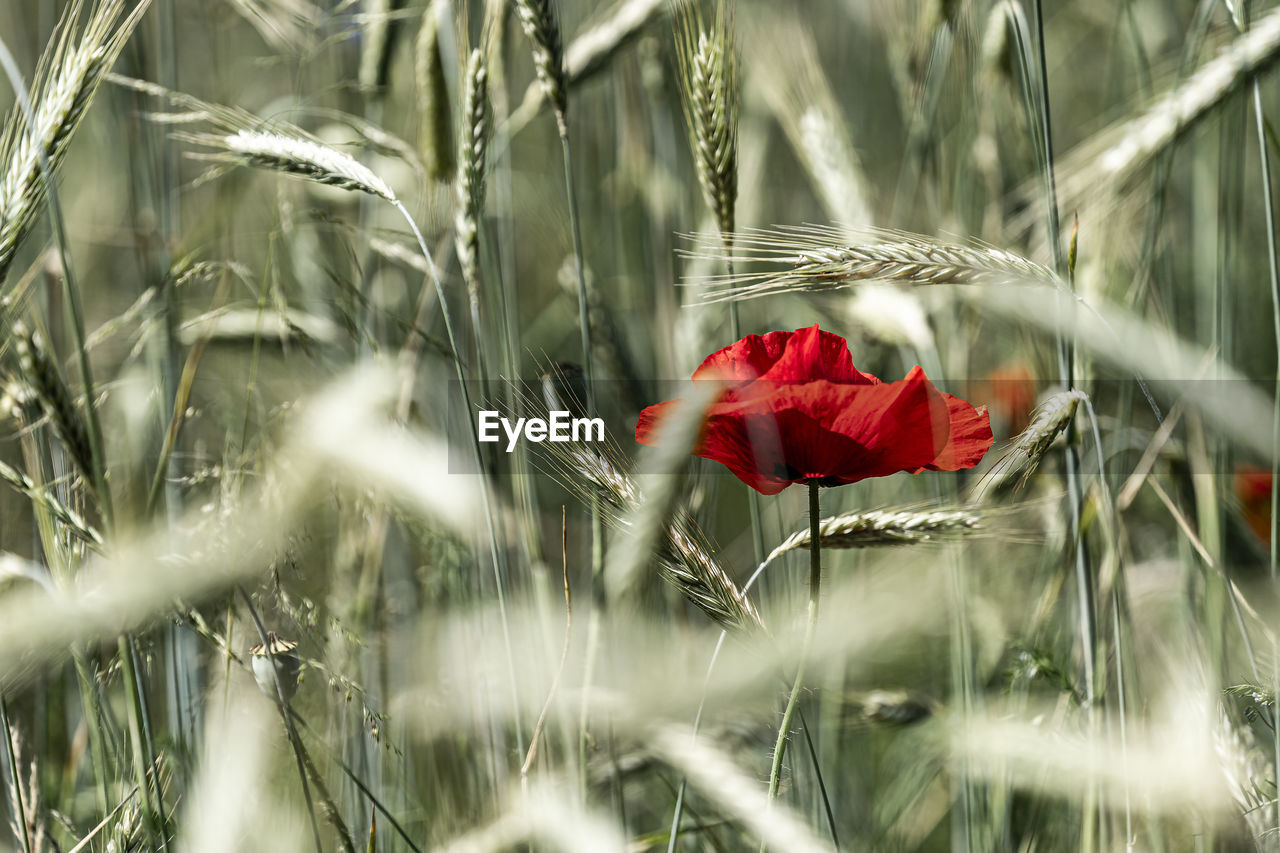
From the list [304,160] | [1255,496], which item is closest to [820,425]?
[304,160]

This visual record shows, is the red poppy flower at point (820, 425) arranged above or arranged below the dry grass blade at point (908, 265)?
below

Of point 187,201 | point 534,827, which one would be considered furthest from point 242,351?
point 187,201

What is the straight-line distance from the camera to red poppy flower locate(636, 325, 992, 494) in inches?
14.5

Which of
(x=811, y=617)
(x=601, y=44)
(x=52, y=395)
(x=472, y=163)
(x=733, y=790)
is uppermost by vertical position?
(x=601, y=44)

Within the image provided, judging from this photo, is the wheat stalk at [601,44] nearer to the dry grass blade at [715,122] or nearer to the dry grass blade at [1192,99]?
the dry grass blade at [715,122]

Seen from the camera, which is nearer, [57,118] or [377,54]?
[57,118]

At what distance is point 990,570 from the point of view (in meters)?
0.85

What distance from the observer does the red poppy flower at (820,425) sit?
0.37 m

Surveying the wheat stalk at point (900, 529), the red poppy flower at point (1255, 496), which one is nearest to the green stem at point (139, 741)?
the wheat stalk at point (900, 529)

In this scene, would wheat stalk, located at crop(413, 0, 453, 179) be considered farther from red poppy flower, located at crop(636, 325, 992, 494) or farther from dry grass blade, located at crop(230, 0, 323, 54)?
red poppy flower, located at crop(636, 325, 992, 494)

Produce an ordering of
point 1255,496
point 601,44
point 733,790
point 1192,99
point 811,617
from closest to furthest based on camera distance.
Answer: point 811,617, point 733,790, point 1192,99, point 601,44, point 1255,496

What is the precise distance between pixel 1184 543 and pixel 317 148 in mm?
697

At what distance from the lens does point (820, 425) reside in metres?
0.38

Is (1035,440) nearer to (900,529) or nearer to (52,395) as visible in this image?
(900,529)
